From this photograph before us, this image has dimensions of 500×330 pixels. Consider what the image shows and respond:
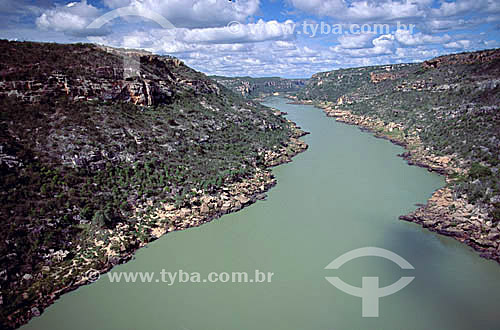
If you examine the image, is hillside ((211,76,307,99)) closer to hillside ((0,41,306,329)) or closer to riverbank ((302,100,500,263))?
hillside ((0,41,306,329))

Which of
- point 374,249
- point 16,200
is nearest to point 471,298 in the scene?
point 374,249

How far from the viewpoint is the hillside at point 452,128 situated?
19953 mm

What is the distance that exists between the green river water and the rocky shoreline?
52cm

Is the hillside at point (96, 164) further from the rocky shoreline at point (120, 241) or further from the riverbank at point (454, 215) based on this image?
the riverbank at point (454, 215)

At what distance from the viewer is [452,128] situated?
3672 centimetres

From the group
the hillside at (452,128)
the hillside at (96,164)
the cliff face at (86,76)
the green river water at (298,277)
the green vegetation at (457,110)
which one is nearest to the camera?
the green river water at (298,277)

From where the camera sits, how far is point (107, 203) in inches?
787

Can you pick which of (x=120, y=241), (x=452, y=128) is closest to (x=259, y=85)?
(x=452, y=128)

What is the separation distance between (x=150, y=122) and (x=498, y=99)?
1542 inches

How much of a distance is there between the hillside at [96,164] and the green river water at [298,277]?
162 cm

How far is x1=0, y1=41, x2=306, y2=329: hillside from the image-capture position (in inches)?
626

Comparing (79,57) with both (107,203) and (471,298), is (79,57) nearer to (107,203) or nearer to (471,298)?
(107,203)

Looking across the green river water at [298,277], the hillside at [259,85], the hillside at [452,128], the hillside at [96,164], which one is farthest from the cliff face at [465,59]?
the hillside at [259,85]

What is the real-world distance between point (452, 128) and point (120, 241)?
37.7m
